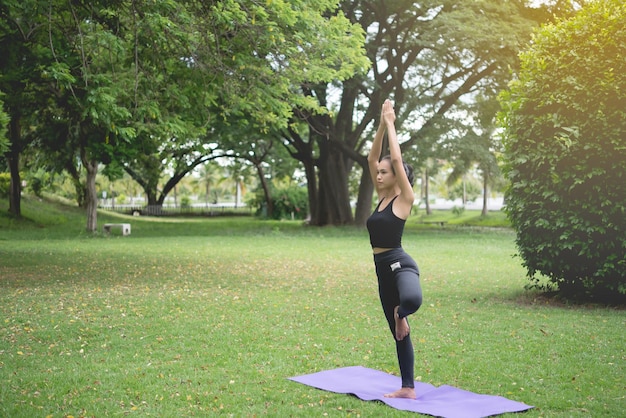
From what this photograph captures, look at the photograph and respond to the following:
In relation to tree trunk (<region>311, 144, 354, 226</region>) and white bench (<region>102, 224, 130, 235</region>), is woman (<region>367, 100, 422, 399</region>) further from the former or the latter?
tree trunk (<region>311, 144, 354, 226</region>)

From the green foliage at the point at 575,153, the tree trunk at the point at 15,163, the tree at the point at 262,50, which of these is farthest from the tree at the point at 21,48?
the tree trunk at the point at 15,163

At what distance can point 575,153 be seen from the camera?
37.1ft

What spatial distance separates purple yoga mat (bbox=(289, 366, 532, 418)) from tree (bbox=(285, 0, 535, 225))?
19.8m

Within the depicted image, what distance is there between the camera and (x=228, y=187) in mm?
113375

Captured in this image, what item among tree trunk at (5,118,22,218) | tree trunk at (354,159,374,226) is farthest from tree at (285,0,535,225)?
tree trunk at (5,118,22,218)

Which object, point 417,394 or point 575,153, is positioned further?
point 575,153

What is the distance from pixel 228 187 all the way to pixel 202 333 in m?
105

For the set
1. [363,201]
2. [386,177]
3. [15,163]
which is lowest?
[386,177]

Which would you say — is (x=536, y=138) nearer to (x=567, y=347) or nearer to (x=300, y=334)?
(x=567, y=347)

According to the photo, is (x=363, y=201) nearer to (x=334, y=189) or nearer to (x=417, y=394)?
(x=334, y=189)

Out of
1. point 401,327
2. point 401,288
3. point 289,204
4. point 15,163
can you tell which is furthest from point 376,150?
point 289,204

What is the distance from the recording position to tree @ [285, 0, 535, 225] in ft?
90.3

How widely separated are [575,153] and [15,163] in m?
27.3

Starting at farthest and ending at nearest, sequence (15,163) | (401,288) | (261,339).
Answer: (15,163)
(261,339)
(401,288)
